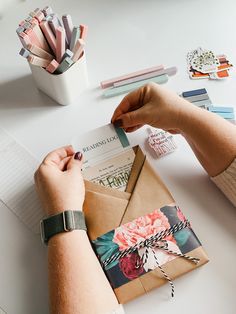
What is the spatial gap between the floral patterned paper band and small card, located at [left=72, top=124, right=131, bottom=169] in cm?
14

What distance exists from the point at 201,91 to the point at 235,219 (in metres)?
0.29

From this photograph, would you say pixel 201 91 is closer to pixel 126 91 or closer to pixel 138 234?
pixel 126 91

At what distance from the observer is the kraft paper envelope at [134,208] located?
1.57 feet

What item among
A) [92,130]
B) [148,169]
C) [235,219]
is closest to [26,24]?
[92,130]

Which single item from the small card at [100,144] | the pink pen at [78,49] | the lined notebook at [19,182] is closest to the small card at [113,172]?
the small card at [100,144]

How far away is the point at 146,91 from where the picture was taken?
0.62 metres

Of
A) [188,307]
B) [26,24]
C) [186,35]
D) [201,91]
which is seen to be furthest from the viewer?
[186,35]

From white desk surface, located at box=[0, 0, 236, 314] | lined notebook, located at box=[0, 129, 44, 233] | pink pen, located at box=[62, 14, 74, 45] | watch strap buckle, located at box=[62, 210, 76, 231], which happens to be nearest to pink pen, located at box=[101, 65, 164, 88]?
white desk surface, located at box=[0, 0, 236, 314]

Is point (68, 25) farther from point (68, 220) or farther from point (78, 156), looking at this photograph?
point (68, 220)

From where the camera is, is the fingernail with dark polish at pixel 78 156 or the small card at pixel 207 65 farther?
the small card at pixel 207 65

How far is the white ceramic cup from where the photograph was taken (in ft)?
2.06

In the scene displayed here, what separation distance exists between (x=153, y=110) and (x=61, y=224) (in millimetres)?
271

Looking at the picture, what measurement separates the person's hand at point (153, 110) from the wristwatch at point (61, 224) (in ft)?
0.68

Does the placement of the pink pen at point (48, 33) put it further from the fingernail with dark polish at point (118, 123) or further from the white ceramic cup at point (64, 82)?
the fingernail with dark polish at point (118, 123)
